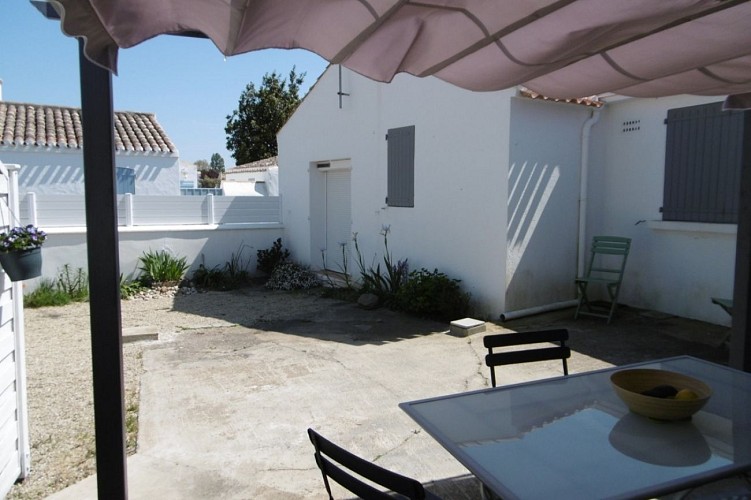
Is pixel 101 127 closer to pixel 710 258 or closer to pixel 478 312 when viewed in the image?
pixel 478 312

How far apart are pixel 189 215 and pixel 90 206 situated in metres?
9.26

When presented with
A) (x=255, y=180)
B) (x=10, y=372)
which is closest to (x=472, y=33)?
(x=10, y=372)

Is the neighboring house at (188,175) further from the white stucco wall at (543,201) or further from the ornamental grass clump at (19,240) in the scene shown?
the ornamental grass clump at (19,240)

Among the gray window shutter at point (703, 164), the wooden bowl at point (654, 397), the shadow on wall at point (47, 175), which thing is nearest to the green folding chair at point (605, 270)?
the gray window shutter at point (703, 164)

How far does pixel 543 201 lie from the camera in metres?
7.38

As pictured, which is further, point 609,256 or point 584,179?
point 609,256

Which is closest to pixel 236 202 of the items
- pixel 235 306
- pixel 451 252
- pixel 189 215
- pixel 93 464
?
pixel 189 215

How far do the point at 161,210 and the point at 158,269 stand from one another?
1.32 m

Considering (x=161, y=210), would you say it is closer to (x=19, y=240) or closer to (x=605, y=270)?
(x=19, y=240)

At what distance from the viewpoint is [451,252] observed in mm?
7867

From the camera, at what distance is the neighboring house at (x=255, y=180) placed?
19.4 m

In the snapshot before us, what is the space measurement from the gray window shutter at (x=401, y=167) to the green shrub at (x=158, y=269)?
4.56m

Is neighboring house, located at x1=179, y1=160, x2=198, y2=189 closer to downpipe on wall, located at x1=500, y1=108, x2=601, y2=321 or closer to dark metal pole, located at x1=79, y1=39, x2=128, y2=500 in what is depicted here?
downpipe on wall, located at x1=500, y1=108, x2=601, y2=321

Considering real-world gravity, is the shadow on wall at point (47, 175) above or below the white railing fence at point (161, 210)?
above
